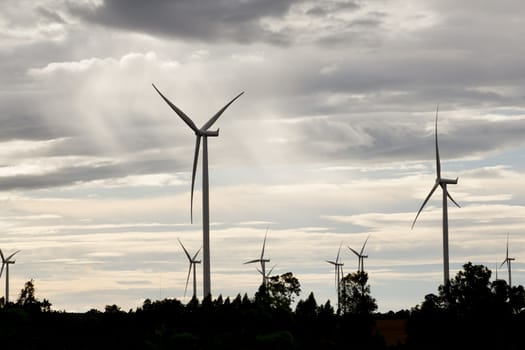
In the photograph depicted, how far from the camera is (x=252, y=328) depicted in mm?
29141

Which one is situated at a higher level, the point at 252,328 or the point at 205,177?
the point at 205,177

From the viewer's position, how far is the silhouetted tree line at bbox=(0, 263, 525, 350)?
24.8 meters

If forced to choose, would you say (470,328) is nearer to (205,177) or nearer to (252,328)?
(252,328)

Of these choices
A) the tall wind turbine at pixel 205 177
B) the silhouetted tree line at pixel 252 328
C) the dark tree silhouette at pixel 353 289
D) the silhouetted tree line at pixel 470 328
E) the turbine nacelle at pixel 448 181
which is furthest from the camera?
the dark tree silhouette at pixel 353 289

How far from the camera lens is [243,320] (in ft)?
101

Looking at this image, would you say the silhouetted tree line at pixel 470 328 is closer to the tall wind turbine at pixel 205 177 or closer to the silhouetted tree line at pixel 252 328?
the silhouetted tree line at pixel 252 328

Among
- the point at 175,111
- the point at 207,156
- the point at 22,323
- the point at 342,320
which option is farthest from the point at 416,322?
the point at 175,111

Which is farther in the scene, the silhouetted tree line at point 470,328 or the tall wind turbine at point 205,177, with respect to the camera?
the tall wind turbine at point 205,177

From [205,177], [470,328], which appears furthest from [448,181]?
[470,328]

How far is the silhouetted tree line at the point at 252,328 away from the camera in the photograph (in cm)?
2477

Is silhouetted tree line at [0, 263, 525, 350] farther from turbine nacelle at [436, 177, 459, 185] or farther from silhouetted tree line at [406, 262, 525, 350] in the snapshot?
turbine nacelle at [436, 177, 459, 185]

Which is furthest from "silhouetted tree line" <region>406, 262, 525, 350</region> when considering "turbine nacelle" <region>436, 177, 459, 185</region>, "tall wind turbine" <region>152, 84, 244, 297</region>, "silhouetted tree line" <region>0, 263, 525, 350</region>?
"turbine nacelle" <region>436, 177, 459, 185</region>

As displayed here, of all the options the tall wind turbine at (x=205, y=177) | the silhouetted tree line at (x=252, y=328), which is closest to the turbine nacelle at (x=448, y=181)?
the tall wind turbine at (x=205, y=177)

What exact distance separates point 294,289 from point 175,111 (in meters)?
84.0
